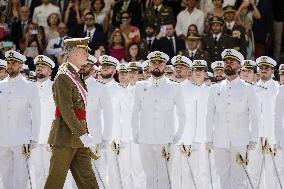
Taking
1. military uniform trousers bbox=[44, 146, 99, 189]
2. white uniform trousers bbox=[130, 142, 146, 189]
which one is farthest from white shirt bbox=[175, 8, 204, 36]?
military uniform trousers bbox=[44, 146, 99, 189]

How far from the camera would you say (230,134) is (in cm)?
1381

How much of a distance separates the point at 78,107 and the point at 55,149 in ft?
1.71

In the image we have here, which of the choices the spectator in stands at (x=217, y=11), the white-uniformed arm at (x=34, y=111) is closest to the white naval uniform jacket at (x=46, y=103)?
the white-uniformed arm at (x=34, y=111)

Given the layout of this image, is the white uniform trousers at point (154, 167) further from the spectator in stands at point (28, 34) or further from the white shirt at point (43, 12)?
the white shirt at point (43, 12)

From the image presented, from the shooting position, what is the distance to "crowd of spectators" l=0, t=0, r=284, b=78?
61.7 feet

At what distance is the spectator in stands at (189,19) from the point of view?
19750mm

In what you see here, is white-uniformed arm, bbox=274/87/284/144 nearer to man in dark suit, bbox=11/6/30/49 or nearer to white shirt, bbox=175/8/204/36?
white shirt, bbox=175/8/204/36

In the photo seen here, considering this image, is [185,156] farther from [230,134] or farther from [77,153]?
[77,153]

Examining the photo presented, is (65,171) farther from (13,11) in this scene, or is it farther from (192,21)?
(13,11)

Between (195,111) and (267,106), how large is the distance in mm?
1097

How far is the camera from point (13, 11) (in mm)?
21250

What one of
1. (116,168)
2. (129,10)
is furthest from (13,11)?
(116,168)

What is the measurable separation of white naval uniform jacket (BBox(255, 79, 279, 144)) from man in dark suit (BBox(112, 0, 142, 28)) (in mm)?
5668

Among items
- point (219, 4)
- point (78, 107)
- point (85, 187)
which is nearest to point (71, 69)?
point (78, 107)
